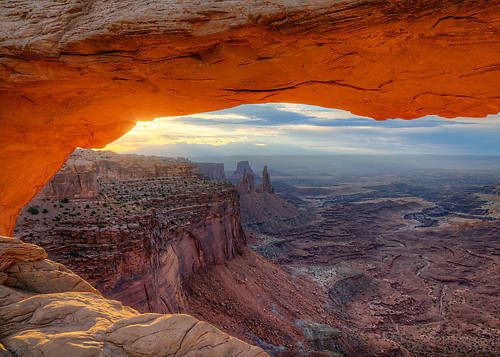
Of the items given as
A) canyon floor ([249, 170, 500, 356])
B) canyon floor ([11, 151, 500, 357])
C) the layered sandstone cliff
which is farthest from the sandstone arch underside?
the layered sandstone cliff

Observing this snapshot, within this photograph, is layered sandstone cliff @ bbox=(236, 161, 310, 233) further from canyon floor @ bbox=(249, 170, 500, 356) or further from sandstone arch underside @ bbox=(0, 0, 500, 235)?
sandstone arch underside @ bbox=(0, 0, 500, 235)

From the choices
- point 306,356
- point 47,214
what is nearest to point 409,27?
point 47,214

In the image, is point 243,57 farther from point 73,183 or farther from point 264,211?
point 264,211

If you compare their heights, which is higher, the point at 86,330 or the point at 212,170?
the point at 86,330

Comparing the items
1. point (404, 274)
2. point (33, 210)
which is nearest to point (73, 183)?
point (33, 210)

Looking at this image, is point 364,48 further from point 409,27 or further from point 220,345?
point 220,345

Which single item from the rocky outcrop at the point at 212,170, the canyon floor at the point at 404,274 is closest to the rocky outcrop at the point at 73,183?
the canyon floor at the point at 404,274

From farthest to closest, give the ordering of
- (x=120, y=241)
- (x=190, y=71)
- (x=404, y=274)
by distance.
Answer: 1. (x=404, y=274)
2. (x=120, y=241)
3. (x=190, y=71)
